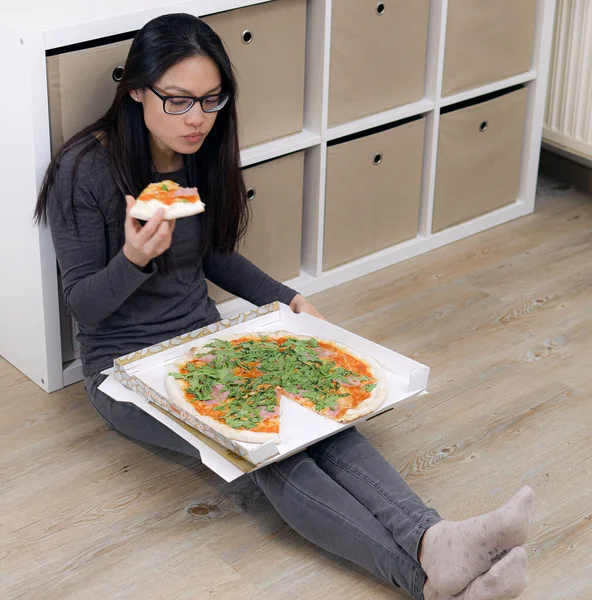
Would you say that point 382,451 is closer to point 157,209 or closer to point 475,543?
point 475,543

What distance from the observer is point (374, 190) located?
2678 mm

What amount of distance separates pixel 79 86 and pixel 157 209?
40cm

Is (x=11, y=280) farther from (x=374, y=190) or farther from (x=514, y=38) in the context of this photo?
(x=514, y=38)

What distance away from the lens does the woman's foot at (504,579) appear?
4.97ft

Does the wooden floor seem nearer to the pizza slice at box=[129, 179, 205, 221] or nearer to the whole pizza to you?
the whole pizza

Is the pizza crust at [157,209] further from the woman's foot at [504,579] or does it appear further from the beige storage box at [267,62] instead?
the woman's foot at [504,579]

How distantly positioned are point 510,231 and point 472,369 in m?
0.79

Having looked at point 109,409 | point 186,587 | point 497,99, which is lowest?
point 186,587

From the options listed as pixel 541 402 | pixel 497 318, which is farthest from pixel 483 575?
pixel 497 318

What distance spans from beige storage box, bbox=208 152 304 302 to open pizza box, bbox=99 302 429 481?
41 cm

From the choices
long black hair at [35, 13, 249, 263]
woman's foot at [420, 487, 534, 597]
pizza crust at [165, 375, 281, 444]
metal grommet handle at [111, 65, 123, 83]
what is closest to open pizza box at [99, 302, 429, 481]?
pizza crust at [165, 375, 281, 444]

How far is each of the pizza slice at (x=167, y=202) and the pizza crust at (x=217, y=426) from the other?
1.01ft

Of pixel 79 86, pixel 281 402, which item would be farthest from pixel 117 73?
pixel 281 402

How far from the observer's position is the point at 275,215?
8.16ft
